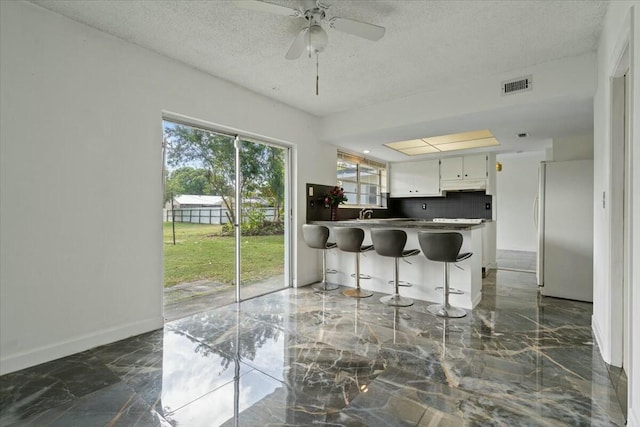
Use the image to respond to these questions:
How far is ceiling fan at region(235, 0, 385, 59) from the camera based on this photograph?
1920 millimetres

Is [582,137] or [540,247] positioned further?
[582,137]

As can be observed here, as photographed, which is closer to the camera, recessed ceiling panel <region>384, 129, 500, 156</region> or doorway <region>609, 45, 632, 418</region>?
doorway <region>609, 45, 632, 418</region>

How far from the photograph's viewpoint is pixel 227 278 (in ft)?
12.3

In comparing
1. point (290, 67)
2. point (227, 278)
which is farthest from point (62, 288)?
point (290, 67)

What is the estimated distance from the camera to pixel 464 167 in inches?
230

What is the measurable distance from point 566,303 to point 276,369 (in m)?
3.54

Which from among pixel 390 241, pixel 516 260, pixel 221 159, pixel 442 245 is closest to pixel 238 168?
pixel 221 159

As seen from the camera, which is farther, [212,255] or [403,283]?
[403,283]

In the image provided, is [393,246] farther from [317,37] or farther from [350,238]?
[317,37]

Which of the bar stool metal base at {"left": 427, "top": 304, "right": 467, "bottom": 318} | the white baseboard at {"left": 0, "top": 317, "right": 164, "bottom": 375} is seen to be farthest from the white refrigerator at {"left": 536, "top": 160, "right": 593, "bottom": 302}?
the white baseboard at {"left": 0, "top": 317, "right": 164, "bottom": 375}

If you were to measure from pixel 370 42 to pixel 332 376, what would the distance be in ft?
8.95

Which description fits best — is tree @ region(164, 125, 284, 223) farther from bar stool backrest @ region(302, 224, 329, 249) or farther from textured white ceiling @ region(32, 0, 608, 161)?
bar stool backrest @ region(302, 224, 329, 249)

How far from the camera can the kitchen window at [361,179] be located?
5.68 m

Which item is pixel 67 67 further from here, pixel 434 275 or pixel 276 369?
pixel 434 275
